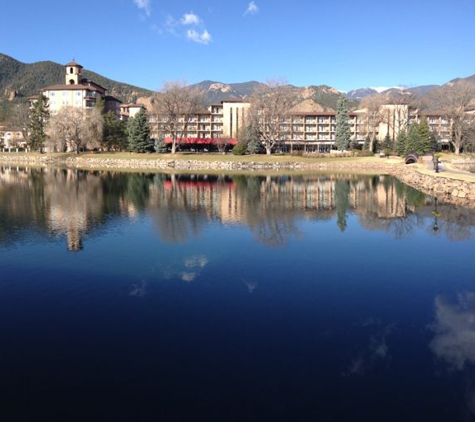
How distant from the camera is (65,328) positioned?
35.1 ft

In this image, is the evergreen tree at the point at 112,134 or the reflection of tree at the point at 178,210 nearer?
the reflection of tree at the point at 178,210

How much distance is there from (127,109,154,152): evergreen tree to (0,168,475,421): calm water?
60398 millimetres

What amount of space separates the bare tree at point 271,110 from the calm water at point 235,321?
197 feet

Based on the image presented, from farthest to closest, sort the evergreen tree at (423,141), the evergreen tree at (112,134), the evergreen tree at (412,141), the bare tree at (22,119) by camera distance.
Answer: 1. the bare tree at (22,119)
2. the evergreen tree at (112,134)
3. the evergreen tree at (423,141)
4. the evergreen tree at (412,141)

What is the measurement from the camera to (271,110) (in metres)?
81.2

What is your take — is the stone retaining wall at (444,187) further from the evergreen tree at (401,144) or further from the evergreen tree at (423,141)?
the evergreen tree at (401,144)

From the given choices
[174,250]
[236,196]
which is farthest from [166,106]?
[174,250]

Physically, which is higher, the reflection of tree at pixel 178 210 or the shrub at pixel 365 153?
the shrub at pixel 365 153

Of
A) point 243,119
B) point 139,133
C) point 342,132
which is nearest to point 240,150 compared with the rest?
point 139,133

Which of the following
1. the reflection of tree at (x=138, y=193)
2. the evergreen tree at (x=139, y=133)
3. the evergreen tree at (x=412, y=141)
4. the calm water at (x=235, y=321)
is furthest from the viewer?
the evergreen tree at (x=139, y=133)

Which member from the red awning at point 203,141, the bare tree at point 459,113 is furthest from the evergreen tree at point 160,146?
the bare tree at point 459,113

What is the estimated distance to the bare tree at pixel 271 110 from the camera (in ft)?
267

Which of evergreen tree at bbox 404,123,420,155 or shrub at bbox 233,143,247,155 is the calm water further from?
shrub at bbox 233,143,247,155

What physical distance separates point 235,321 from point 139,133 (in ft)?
250
